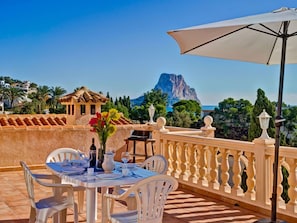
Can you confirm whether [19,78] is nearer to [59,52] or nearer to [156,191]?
[59,52]

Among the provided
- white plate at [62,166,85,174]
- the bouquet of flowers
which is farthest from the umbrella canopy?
white plate at [62,166,85,174]

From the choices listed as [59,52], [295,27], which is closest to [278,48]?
[295,27]

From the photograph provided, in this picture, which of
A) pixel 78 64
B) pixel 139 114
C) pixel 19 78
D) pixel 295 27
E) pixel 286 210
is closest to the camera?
pixel 295 27

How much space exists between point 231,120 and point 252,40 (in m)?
12.1

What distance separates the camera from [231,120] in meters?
16.0

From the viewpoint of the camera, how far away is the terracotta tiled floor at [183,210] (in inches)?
178

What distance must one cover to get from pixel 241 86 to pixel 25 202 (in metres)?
25.2

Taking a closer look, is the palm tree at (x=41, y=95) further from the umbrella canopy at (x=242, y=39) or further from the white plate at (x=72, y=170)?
the white plate at (x=72, y=170)

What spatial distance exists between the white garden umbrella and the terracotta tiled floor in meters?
0.88

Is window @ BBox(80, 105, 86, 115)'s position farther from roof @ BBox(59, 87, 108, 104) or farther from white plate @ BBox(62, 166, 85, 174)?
white plate @ BBox(62, 166, 85, 174)

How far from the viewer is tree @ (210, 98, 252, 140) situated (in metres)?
15.5

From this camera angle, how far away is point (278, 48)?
4477 millimetres

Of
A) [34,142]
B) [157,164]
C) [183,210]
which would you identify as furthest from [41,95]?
[157,164]

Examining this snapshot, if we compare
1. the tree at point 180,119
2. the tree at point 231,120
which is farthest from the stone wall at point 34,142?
the tree at point 180,119
